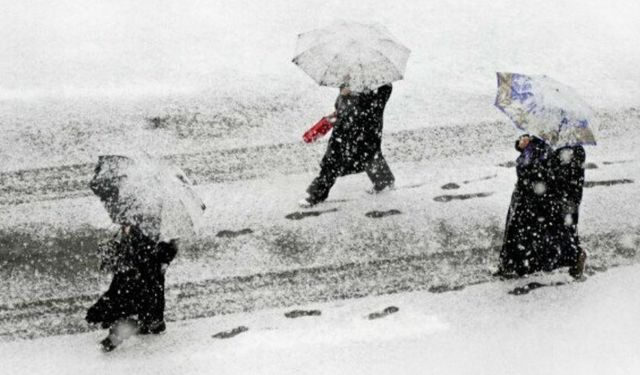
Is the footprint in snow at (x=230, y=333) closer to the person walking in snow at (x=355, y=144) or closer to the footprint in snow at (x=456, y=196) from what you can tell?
the person walking in snow at (x=355, y=144)

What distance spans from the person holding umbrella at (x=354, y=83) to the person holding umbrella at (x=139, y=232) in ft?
6.18

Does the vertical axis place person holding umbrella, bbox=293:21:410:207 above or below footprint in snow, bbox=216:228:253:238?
above

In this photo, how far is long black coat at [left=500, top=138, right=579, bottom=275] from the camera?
247 inches

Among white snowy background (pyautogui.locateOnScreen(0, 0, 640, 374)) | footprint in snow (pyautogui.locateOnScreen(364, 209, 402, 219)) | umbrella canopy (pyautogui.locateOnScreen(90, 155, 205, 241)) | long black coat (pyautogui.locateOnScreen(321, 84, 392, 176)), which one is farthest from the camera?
footprint in snow (pyautogui.locateOnScreen(364, 209, 402, 219))

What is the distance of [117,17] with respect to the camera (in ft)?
37.6

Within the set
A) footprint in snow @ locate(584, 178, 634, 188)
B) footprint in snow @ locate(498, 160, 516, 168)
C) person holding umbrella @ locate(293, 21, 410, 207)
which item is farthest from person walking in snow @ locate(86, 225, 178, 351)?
footprint in snow @ locate(584, 178, 634, 188)

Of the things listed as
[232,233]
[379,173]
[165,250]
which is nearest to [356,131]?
[379,173]

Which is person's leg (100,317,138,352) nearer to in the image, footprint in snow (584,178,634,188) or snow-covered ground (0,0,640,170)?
snow-covered ground (0,0,640,170)

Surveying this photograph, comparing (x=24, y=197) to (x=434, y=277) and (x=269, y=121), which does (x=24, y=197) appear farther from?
(x=434, y=277)

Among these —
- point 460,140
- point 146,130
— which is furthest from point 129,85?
point 460,140

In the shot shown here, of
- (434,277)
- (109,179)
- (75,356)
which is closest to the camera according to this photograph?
(109,179)

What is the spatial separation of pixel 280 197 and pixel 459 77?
3.63 m

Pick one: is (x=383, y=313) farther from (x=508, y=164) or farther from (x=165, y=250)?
(x=508, y=164)

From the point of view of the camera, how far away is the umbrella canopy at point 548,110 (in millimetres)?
5902
